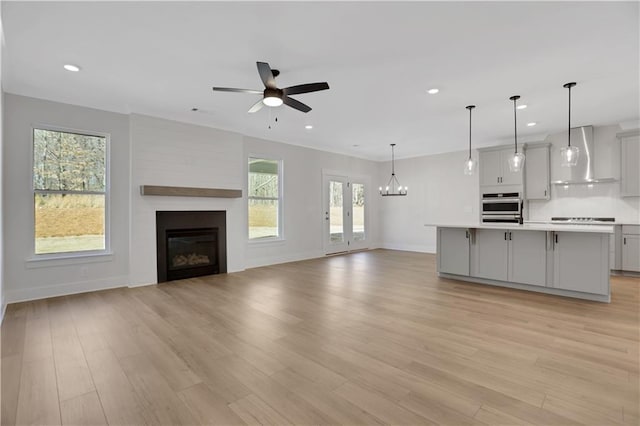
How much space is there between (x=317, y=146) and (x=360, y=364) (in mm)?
6066

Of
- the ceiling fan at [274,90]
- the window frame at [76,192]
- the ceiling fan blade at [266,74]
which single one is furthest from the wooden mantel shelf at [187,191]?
the ceiling fan blade at [266,74]

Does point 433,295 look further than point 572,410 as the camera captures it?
Yes

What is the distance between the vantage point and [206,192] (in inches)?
220

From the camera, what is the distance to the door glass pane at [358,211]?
9.03 meters

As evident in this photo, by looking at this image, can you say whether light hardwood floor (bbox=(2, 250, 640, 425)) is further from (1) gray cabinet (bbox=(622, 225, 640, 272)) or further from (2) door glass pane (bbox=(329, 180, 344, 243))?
(2) door glass pane (bbox=(329, 180, 344, 243))

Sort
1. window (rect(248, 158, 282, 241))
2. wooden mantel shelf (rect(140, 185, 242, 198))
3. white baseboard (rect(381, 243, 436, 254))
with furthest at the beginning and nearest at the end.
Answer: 1. white baseboard (rect(381, 243, 436, 254))
2. window (rect(248, 158, 282, 241))
3. wooden mantel shelf (rect(140, 185, 242, 198))

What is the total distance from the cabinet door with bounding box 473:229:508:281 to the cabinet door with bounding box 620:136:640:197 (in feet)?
10.1

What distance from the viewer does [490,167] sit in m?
7.16

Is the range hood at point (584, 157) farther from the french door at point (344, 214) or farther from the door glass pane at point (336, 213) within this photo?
the door glass pane at point (336, 213)

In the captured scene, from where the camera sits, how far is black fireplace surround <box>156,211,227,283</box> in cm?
530

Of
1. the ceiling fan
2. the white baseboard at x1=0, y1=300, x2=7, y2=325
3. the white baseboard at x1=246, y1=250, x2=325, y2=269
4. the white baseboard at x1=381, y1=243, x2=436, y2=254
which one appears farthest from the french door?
the white baseboard at x1=0, y1=300, x2=7, y2=325

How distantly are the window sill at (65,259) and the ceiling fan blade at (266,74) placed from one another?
375 centimetres

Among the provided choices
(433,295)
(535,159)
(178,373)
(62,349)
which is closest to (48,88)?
(62,349)

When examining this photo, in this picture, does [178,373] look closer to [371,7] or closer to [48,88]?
[371,7]
